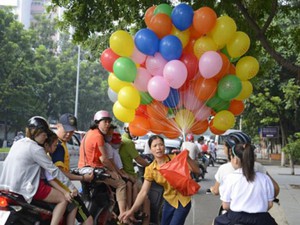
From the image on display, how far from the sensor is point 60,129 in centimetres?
563

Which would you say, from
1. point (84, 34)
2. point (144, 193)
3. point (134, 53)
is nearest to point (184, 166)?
point (144, 193)

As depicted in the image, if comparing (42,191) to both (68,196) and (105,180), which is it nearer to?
(68,196)

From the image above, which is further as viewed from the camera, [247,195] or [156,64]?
[156,64]

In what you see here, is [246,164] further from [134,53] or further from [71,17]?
[71,17]

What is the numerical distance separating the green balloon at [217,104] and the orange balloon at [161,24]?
0.96m

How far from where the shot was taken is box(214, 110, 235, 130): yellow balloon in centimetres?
625

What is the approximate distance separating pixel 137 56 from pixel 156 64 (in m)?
0.28

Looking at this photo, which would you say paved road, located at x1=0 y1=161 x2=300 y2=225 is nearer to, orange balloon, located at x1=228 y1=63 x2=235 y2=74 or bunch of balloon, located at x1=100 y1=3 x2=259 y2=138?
bunch of balloon, located at x1=100 y1=3 x2=259 y2=138

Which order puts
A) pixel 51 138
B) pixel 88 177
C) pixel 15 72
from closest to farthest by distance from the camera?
1. pixel 51 138
2. pixel 88 177
3. pixel 15 72

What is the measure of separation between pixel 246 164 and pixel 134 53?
→ 2364 millimetres

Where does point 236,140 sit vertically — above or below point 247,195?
above

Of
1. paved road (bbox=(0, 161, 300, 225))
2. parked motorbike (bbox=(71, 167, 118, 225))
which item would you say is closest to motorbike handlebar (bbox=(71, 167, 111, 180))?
parked motorbike (bbox=(71, 167, 118, 225))

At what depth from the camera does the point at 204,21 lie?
19.6 feet

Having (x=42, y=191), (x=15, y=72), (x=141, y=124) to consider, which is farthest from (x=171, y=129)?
(x=15, y=72)
